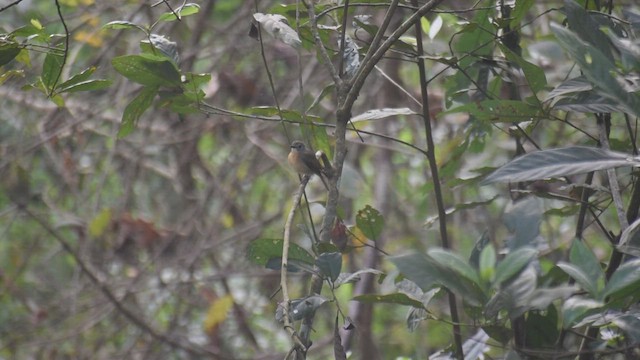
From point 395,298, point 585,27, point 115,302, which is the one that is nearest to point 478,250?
point 395,298

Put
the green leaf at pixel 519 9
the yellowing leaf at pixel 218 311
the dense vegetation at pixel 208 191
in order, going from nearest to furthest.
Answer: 1. the green leaf at pixel 519 9
2. the dense vegetation at pixel 208 191
3. the yellowing leaf at pixel 218 311

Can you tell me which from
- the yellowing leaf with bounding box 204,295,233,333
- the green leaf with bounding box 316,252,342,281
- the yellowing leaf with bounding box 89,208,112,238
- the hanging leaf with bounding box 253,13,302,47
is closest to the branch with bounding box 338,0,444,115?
the hanging leaf with bounding box 253,13,302,47

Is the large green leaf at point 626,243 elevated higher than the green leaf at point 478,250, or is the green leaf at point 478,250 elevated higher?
the large green leaf at point 626,243

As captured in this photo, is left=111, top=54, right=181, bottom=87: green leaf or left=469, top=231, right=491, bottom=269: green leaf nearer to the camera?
left=469, top=231, right=491, bottom=269: green leaf

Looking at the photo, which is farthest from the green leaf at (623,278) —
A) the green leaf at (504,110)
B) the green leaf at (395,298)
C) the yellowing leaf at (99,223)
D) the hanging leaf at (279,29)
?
the yellowing leaf at (99,223)

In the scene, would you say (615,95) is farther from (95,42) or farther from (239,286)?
(239,286)

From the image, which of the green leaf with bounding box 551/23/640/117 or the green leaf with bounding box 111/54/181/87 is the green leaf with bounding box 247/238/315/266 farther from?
the green leaf with bounding box 551/23/640/117

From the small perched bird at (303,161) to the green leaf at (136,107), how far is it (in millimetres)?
322

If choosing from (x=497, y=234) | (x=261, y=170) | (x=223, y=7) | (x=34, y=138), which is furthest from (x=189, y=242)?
(x=497, y=234)

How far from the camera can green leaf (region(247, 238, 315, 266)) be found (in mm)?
1358

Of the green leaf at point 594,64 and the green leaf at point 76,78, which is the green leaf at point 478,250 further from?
the green leaf at point 76,78

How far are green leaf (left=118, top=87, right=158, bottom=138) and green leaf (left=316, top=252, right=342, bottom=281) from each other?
1.50 ft

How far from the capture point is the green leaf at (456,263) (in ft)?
3.23

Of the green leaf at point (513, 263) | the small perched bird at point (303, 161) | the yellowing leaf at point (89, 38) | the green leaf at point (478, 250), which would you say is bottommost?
the yellowing leaf at point (89, 38)
